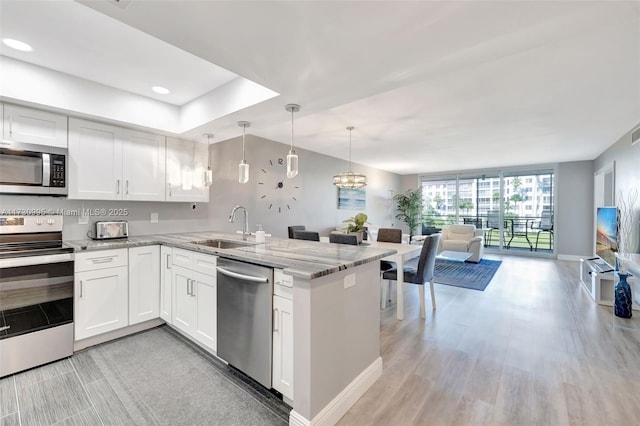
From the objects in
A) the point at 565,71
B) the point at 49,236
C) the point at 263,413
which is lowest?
the point at 263,413

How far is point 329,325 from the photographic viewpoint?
5.35 feet

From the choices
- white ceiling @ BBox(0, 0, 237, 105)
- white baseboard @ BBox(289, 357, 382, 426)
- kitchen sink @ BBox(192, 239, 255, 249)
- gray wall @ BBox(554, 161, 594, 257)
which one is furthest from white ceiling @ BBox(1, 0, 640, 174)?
gray wall @ BBox(554, 161, 594, 257)

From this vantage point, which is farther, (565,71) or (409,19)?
(565,71)

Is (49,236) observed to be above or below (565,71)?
below

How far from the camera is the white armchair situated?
248 inches

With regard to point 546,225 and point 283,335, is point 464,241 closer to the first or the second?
point 546,225

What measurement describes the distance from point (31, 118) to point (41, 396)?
225cm

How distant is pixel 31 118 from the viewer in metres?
2.40

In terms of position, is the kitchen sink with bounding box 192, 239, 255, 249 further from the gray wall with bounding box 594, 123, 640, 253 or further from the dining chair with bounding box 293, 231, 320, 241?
the gray wall with bounding box 594, 123, 640, 253

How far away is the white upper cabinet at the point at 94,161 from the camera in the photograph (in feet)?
8.55

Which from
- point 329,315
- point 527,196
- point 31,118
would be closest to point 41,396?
point 329,315

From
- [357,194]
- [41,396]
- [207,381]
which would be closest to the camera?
[41,396]

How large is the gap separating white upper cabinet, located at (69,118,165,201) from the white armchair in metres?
6.14

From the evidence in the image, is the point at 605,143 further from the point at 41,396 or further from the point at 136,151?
the point at 41,396
